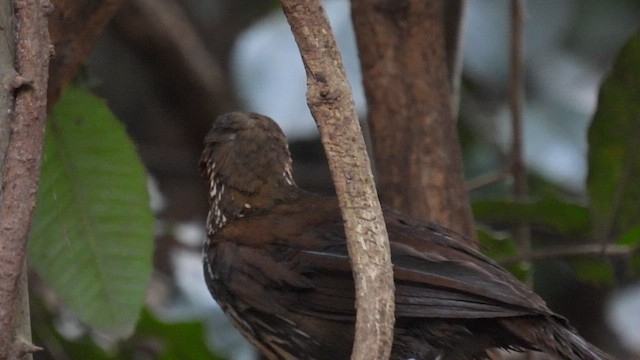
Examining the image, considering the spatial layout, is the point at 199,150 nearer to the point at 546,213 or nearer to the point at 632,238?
the point at 546,213

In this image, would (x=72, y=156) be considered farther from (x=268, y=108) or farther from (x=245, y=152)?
(x=268, y=108)

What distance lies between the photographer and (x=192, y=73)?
5176 mm

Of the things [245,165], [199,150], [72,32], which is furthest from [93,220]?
[199,150]

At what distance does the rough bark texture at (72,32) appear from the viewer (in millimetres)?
2953

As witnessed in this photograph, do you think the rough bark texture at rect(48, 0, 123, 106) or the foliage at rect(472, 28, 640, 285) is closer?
the rough bark texture at rect(48, 0, 123, 106)

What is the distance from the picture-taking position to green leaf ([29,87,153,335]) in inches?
128

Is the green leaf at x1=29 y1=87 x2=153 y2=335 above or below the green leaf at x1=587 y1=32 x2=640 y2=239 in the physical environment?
below

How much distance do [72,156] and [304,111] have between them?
1489 millimetres

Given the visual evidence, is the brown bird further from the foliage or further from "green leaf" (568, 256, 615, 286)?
"green leaf" (568, 256, 615, 286)

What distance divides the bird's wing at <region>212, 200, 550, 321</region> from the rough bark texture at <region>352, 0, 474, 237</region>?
488 mm

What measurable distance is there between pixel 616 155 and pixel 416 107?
2.00ft

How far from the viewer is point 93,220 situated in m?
3.32

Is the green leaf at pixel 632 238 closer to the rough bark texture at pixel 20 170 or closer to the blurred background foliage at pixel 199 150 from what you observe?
the blurred background foliage at pixel 199 150

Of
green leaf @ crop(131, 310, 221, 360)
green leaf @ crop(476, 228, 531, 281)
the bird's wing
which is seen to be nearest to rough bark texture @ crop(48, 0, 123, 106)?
the bird's wing
